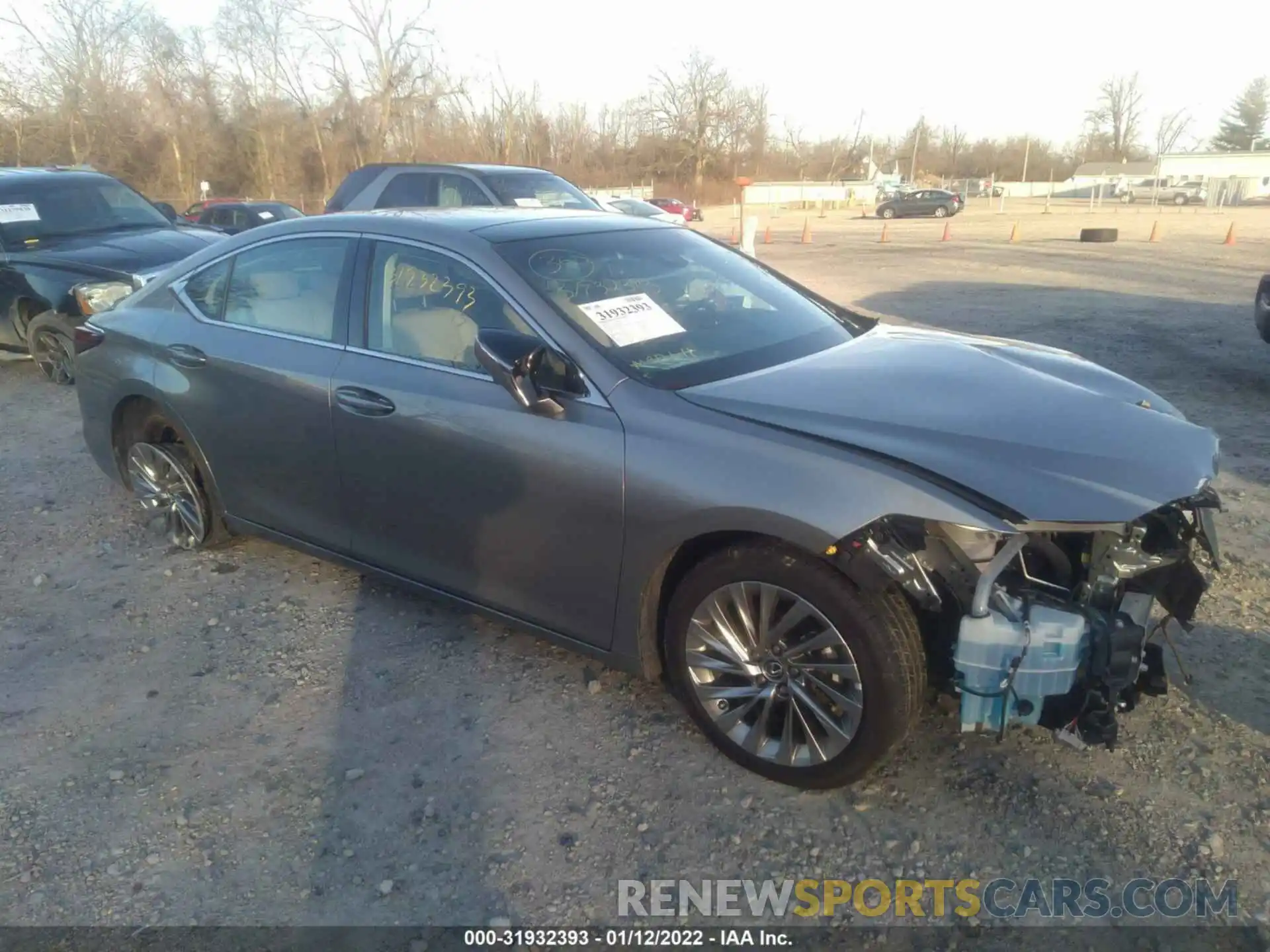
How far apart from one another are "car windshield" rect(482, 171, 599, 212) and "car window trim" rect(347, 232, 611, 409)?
6.54 m

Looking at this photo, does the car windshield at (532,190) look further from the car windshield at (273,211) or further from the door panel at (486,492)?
the car windshield at (273,211)

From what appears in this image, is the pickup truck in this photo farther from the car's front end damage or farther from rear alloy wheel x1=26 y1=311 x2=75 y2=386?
the car's front end damage

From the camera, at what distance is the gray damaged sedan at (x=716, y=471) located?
2.55 meters

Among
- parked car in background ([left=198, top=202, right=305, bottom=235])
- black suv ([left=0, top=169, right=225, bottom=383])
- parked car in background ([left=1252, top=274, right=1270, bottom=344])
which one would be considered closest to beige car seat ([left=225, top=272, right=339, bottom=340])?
black suv ([left=0, top=169, right=225, bottom=383])

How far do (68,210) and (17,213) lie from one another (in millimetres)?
463

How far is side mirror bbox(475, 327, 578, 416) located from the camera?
2.94 metres

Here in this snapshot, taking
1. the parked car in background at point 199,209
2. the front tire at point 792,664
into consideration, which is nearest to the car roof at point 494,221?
the front tire at point 792,664

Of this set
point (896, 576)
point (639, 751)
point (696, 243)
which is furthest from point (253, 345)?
point (896, 576)

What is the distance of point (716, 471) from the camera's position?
2705 millimetres

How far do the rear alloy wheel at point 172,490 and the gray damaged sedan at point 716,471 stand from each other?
483mm

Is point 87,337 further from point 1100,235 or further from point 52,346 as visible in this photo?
point 1100,235

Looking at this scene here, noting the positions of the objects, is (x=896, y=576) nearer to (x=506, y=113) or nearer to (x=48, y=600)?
(x=48, y=600)

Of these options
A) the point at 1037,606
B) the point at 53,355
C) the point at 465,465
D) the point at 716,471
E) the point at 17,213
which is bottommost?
the point at 53,355

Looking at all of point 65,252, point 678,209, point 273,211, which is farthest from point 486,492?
point 678,209
